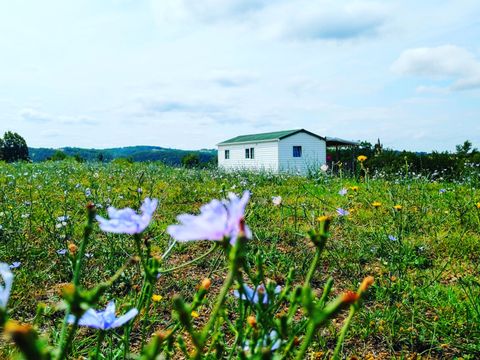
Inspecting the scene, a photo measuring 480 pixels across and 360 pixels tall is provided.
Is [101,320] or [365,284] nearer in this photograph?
[365,284]

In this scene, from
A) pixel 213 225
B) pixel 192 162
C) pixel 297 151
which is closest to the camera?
pixel 213 225

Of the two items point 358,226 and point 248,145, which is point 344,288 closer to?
point 358,226

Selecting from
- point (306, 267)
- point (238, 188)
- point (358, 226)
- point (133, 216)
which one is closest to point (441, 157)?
point (238, 188)

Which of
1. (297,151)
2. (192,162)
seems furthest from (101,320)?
(192,162)

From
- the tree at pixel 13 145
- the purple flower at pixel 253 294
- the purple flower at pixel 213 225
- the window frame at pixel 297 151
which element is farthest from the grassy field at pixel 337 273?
the tree at pixel 13 145

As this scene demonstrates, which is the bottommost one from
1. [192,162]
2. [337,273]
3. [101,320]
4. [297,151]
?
[337,273]

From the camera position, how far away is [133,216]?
712mm

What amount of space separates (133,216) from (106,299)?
1738 mm

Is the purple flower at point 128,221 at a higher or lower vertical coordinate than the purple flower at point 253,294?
higher

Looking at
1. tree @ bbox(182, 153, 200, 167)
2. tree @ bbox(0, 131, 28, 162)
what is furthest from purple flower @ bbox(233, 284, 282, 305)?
tree @ bbox(0, 131, 28, 162)

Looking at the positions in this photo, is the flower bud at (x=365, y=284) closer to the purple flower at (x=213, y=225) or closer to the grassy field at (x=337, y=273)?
the purple flower at (x=213, y=225)

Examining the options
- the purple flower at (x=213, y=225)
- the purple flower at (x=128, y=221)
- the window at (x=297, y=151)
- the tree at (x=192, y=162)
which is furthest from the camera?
the window at (x=297, y=151)

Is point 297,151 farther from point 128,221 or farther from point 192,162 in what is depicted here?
point 128,221

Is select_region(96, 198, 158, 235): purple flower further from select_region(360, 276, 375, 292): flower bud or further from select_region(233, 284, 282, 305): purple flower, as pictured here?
select_region(360, 276, 375, 292): flower bud
